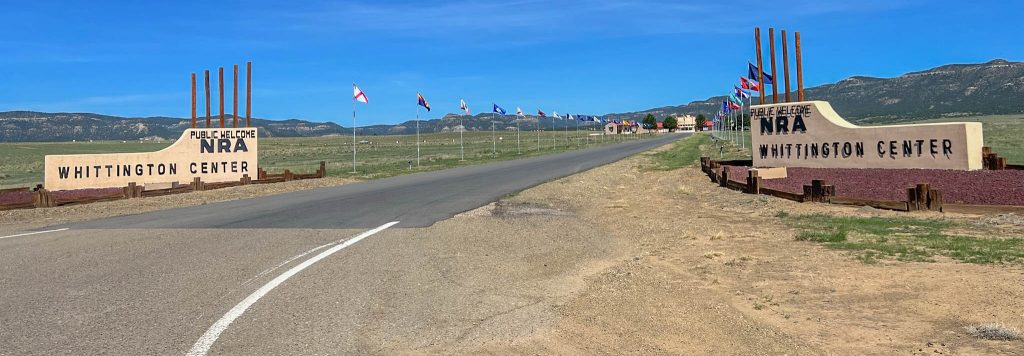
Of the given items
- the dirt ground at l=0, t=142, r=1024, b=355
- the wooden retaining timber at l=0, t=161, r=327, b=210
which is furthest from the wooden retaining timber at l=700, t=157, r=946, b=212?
the wooden retaining timber at l=0, t=161, r=327, b=210

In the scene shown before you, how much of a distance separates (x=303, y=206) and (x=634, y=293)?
456 inches

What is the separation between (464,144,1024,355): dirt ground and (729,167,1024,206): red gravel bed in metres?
5.68

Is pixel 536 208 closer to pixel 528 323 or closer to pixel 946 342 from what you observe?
pixel 528 323

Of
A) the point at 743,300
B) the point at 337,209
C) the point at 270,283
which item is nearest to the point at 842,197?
the point at 743,300

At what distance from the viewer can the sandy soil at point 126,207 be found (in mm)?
14855

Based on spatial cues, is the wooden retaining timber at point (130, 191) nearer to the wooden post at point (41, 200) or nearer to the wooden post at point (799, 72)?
the wooden post at point (41, 200)

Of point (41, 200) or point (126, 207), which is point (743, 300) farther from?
point (41, 200)

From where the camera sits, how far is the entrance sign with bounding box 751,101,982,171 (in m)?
18.7

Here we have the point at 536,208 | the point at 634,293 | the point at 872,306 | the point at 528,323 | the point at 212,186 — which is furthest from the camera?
the point at 212,186

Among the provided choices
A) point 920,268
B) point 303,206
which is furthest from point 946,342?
point 303,206

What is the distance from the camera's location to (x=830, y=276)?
7.54m

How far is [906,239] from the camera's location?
982 centimetres

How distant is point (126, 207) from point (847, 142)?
19.5 m

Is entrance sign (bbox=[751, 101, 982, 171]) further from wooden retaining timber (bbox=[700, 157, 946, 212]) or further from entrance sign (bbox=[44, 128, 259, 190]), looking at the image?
entrance sign (bbox=[44, 128, 259, 190])
